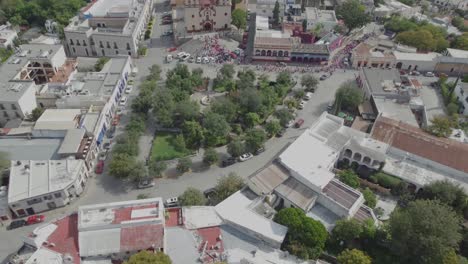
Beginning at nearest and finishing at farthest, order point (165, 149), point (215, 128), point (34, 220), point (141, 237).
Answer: point (141, 237) → point (34, 220) → point (215, 128) → point (165, 149)

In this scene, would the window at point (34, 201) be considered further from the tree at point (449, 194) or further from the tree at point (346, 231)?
the tree at point (449, 194)

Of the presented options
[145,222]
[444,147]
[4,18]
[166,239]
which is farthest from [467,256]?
[4,18]

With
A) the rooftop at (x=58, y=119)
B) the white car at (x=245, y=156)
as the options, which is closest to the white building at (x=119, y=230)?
the white car at (x=245, y=156)

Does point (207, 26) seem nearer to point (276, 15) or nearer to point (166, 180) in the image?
point (276, 15)

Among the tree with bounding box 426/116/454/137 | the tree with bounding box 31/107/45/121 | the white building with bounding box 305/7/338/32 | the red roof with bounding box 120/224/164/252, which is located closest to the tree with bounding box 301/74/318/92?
the tree with bounding box 426/116/454/137

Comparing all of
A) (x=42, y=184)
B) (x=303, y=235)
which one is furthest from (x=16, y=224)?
(x=303, y=235)

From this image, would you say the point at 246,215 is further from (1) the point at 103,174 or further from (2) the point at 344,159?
(1) the point at 103,174
